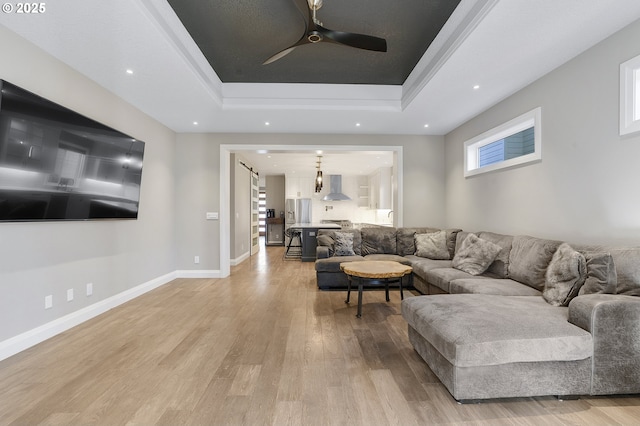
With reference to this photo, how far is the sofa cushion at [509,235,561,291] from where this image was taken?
271 centimetres

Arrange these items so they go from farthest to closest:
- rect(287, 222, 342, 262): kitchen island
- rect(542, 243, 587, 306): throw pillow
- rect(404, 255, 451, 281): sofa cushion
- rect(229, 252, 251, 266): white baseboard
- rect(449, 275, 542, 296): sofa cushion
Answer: rect(287, 222, 342, 262): kitchen island < rect(229, 252, 251, 266): white baseboard < rect(404, 255, 451, 281): sofa cushion < rect(449, 275, 542, 296): sofa cushion < rect(542, 243, 587, 306): throw pillow

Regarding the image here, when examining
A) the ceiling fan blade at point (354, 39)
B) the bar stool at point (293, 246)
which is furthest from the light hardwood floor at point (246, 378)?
the bar stool at point (293, 246)

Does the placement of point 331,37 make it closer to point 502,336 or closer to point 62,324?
point 502,336

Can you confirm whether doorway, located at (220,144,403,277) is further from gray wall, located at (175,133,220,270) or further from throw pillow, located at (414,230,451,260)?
throw pillow, located at (414,230,451,260)

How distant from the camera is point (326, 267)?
4.39 m

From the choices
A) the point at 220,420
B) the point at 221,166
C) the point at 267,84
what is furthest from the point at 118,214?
the point at 220,420

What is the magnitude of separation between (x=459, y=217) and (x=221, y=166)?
4.49 metres

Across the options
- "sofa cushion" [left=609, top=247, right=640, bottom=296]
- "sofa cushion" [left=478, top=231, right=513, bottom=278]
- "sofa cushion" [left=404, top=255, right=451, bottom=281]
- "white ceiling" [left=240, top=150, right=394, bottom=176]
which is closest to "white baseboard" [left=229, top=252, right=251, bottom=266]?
"white ceiling" [left=240, top=150, right=394, bottom=176]

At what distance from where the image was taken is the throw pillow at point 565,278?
218 centimetres

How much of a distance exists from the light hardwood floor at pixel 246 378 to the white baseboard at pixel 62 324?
0.09m

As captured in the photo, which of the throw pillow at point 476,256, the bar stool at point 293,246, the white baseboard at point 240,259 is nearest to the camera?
the throw pillow at point 476,256

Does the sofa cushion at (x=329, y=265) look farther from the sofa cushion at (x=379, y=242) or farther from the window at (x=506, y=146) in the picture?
the window at (x=506, y=146)

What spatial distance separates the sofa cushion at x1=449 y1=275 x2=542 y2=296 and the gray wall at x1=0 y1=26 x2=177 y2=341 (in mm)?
4151

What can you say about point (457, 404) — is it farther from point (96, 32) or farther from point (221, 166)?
point (221, 166)
